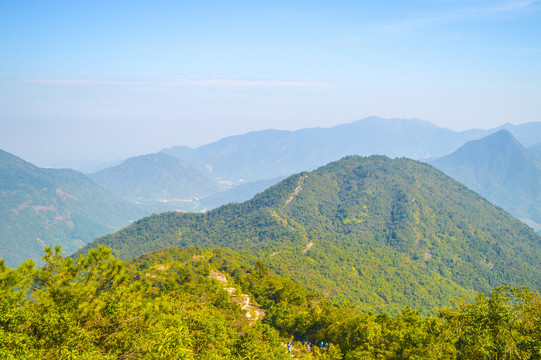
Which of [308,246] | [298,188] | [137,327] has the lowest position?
[308,246]

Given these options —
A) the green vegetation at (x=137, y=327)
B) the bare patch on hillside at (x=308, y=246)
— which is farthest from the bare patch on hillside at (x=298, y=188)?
the green vegetation at (x=137, y=327)

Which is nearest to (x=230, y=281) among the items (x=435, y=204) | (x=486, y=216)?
(x=435, y=204)

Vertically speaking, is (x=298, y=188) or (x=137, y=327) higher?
(x=137, y=327)

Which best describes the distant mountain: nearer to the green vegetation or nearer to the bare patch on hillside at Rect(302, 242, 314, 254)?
the bare patch on hillside at Rect(302, 242, 314, 254)

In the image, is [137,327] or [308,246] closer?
[137,327]

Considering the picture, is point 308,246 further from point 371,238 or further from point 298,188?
point 298,188

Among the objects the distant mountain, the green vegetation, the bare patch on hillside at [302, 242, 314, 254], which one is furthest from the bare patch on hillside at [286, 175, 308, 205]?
the green vegetation

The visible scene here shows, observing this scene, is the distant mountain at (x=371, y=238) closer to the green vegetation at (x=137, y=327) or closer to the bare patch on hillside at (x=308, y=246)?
the bare patch on hillside at (x=308, y=246)

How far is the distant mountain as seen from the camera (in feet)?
366

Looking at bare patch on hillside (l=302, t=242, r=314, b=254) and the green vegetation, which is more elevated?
the green vegetation

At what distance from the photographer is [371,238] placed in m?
159

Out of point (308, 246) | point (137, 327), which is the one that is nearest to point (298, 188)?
point (308, 246)

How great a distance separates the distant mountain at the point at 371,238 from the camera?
11144cm

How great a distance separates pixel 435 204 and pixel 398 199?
19.8 metres
